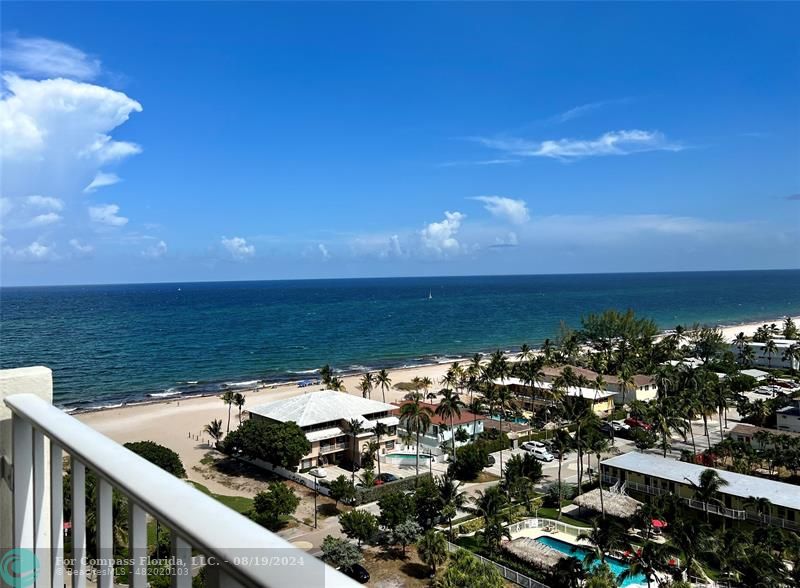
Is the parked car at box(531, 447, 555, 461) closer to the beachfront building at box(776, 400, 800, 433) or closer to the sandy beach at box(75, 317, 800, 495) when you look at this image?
the beachfront building at box(776, 400, 800, 433)

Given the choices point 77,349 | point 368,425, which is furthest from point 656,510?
point 77,349

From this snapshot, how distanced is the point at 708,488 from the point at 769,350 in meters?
40.7

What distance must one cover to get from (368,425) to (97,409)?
23.5 meters

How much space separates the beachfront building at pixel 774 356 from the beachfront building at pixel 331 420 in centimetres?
4100

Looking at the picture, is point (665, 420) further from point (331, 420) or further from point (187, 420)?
point (187, 420)

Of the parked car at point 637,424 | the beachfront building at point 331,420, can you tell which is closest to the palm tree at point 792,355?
the parked car at point 637,424

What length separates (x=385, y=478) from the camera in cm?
2614

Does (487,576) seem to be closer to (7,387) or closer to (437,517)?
(437,517)

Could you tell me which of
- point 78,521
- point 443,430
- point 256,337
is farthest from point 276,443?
point 256,337

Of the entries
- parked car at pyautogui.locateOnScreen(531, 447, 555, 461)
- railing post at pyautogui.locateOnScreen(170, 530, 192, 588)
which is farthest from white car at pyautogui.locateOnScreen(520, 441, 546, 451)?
railing post at pyautogui.locateOnScreen(170, 530, 192, 588)

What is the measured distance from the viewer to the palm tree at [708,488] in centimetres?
2048

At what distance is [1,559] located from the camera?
223cm

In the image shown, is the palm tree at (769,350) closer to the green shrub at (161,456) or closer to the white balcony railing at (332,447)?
the white balcony railing at (332,447)

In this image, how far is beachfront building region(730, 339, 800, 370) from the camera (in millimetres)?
51969
